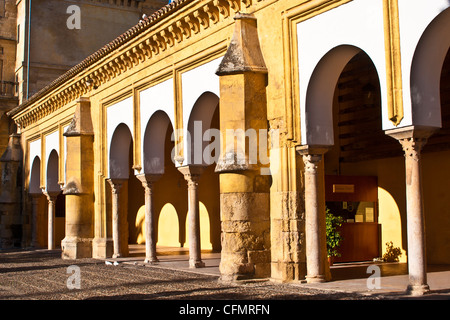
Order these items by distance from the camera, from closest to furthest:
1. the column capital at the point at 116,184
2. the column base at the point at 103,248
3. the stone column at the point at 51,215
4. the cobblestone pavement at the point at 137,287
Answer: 1. the cobblestone pavement at the point at 137,287
2. the column capital at the point at 116,184
3. the column base at the point at 103,248
4. the stone column at the point at 51,215

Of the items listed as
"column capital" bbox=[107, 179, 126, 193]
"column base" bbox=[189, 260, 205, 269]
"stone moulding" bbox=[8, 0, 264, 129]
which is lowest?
"column base" bbox=[189, 260, 205, 269]

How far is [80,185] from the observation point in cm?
1895

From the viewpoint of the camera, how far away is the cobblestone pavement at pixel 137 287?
29.9 ft

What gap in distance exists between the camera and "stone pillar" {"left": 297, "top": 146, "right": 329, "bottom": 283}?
10.2m

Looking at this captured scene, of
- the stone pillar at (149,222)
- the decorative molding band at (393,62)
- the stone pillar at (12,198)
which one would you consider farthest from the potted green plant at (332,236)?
the stone pillar at (12,198)

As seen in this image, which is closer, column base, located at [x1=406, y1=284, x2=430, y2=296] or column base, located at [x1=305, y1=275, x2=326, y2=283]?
column base, located at [x1=406, y1=284, x2=430, y2=296]

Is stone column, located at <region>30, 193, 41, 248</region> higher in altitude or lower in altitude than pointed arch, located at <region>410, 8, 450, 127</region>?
lower

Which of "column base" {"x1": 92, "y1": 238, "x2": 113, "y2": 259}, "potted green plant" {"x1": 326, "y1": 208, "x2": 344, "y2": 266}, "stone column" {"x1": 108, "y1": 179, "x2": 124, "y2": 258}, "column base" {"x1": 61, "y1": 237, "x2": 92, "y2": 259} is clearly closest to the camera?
"potted green plant" {"x1": 326, "y1": 208, "x2": 344, "y2": 266}

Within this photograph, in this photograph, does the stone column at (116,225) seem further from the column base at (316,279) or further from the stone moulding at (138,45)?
the column base at (316,279)

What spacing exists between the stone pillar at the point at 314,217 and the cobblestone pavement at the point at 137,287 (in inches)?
19.1

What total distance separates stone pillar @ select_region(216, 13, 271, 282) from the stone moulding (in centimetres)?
154

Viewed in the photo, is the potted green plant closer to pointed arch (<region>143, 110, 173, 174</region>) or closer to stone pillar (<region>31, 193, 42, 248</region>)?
pointed arch (<region>143, 110, 173, 174</region>)

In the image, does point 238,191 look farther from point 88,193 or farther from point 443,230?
point 88,193

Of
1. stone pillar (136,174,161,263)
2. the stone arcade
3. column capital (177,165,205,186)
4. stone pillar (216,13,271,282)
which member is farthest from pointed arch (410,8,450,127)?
stone pillar (136,174,161,263)
